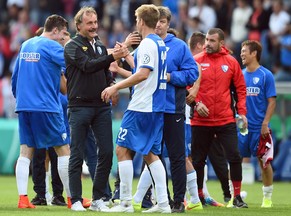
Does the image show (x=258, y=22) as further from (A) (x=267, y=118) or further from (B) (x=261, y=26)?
(A) (x=267, y=118)

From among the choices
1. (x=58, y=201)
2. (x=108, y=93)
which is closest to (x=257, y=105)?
(x=58, y=201)

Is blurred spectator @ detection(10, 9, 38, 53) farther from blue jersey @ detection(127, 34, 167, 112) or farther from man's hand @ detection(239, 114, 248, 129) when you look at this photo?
blue jersey @ detection(127, 34, 167, 112)

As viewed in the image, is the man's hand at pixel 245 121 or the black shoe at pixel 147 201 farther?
the man's hand at pixel 245 121

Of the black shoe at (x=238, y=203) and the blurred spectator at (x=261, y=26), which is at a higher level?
the blurred spectator at (x=261, y=26)

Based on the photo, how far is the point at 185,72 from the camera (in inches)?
485

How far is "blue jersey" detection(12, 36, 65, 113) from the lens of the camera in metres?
12.8

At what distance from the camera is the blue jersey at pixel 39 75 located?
1283 cm

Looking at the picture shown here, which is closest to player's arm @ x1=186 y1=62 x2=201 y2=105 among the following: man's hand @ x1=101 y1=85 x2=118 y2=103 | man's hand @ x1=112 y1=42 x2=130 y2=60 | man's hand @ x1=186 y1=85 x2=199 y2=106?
man's hand @ x1=186 y1=85 x2=199 y2=106

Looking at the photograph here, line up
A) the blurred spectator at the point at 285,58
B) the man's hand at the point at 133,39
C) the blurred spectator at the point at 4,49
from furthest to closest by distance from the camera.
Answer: the blurred spectator at the point at 4,49 < the blurred spectator at the point at 285,58 < the man's hand at the point at 133,39

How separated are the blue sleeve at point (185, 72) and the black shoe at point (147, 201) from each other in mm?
2021

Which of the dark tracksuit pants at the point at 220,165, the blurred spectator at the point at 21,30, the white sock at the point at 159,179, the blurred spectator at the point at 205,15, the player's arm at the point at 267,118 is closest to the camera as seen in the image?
the white sock at the point at 159,179

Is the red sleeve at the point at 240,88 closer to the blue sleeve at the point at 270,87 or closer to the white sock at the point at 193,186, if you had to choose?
the blue sleeve at the point at 270,87

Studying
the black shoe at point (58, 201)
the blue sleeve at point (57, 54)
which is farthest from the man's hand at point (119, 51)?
the black shoe at point (58, 201)

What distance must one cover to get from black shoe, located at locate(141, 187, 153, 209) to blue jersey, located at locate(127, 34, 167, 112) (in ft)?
6.84
